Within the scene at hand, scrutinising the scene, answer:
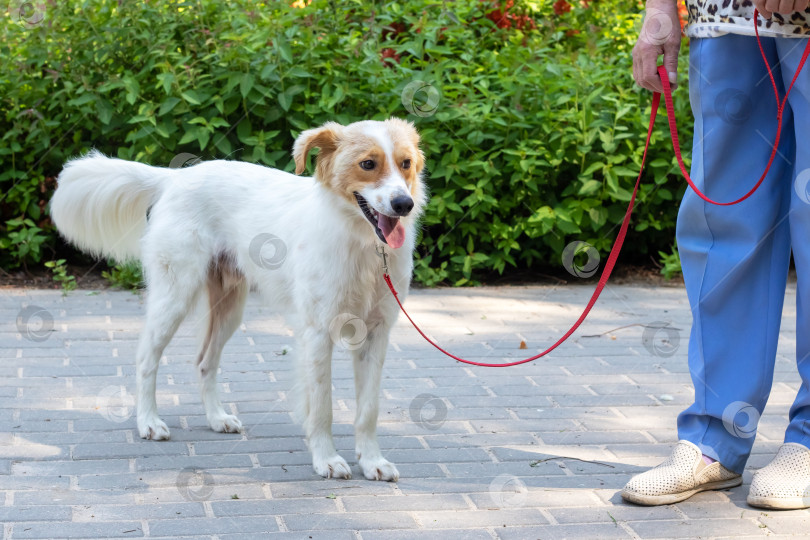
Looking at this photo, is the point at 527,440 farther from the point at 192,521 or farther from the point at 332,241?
the point at 192,521

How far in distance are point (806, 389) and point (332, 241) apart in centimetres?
193

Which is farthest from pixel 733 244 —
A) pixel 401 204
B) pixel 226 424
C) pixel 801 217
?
pixel 226 424

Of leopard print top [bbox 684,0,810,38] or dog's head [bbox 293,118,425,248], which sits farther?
dog's head [bbox 293,118,425,248]

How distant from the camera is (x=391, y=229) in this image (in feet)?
12.3

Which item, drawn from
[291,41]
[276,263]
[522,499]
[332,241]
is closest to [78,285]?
[291,41]

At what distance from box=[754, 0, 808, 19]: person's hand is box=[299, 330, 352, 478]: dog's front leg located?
6.72 ft

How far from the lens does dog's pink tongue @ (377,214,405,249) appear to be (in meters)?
3.73

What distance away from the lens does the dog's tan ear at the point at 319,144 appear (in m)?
3.82

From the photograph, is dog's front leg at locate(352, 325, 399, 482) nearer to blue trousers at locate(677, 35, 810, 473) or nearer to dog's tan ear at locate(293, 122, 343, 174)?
dog's tan ear at locate(293, 122, 343, 174)

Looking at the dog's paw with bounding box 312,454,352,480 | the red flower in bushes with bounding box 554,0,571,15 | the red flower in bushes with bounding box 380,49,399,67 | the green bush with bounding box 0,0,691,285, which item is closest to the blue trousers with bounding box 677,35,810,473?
the dog's paw with bounding box 312,454,352,480

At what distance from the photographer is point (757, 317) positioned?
3631 mm

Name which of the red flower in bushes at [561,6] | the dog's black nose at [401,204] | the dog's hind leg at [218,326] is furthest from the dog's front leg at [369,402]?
the red flower in bushes at [561,6]

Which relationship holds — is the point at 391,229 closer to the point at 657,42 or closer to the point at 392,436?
the point at 392,436

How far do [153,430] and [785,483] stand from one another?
8.66 ft
